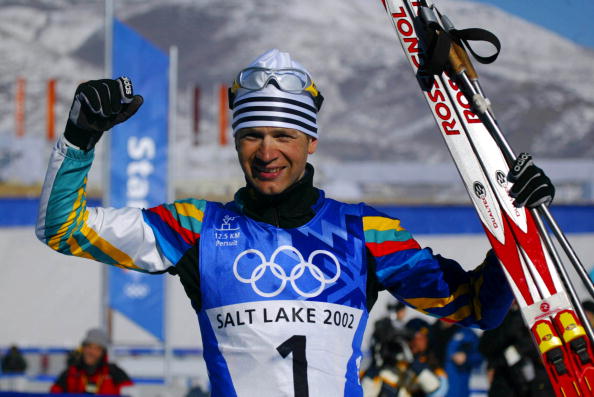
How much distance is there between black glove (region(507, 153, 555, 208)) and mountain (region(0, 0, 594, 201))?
8950 centimetres

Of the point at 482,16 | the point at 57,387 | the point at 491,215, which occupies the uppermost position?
the point at 482,16

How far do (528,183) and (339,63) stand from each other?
4673 inches

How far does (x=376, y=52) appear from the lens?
4592 inches

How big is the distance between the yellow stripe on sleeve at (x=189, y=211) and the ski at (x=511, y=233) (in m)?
0.89

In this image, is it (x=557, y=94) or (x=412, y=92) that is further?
(x=412, y=92)

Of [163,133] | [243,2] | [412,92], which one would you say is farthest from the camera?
[243,2]

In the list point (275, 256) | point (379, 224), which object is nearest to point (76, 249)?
point (275, 256)

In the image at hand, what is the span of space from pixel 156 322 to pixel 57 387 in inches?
122

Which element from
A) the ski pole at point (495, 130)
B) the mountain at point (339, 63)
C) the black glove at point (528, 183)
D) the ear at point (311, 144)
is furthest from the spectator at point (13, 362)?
the mountain at point (339, 63)

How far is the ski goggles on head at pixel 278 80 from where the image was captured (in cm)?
327

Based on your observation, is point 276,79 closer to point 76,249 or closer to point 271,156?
point 271,156

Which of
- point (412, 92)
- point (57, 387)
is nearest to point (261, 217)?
point (57, 387)

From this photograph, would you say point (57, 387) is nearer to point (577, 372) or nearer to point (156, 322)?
point (156, 322)

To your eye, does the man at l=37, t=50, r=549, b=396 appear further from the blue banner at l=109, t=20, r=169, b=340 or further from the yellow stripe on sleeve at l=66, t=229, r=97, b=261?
the blue banner at l=109, t=20, r=169, b=340
